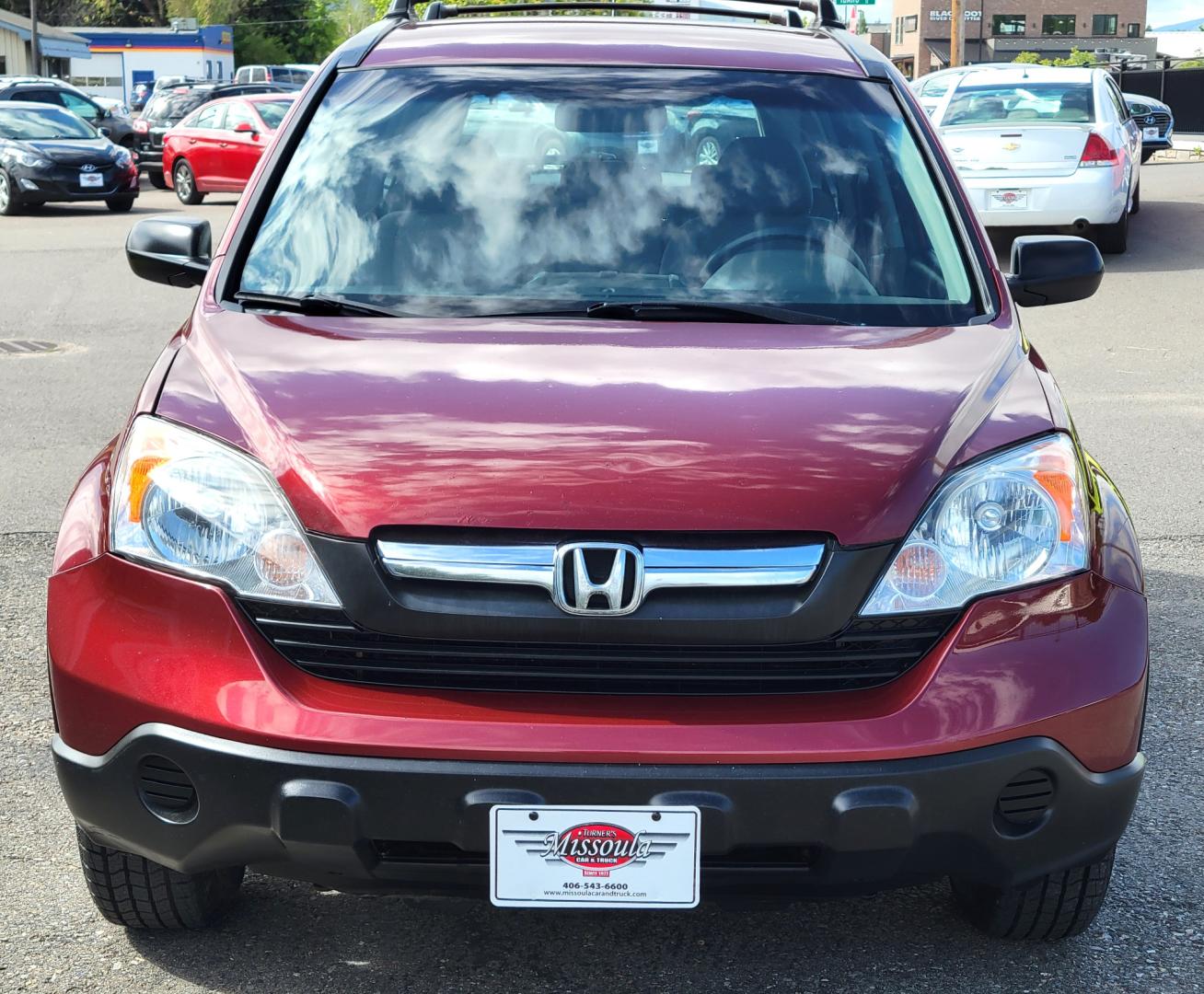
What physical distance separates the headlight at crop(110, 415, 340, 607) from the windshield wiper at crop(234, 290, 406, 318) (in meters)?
0.61

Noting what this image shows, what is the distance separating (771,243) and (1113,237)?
1208cm

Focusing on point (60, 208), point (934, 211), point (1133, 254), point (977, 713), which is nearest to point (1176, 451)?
point (934, 211)

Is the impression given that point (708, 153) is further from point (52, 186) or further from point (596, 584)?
point (52, 186)

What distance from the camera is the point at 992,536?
262cm

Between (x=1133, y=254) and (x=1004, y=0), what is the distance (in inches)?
3442

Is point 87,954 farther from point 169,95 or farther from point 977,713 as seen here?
point 169,95

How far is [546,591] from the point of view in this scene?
8.17 ft

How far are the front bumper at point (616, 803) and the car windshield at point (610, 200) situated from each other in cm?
116

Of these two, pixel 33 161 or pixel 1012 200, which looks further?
pixel 33 161

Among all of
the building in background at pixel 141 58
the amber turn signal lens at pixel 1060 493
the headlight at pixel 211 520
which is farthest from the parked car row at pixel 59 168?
the building in background at pixel 141 58

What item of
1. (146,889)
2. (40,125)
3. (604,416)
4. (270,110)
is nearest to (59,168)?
(40,125)

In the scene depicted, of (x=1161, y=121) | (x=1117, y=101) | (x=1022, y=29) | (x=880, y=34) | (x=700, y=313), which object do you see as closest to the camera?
(x=700, y=313)

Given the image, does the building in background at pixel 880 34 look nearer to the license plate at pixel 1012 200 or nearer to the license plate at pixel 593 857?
the license plate at pixel 1012 200

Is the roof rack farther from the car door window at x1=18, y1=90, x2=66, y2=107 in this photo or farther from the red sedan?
the car door window at x1=18, y1=90, x2=66, y2=107
